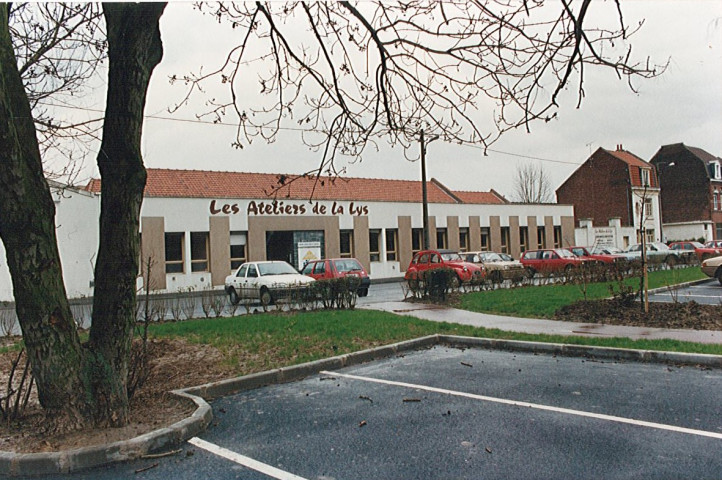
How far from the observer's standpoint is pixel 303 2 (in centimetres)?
684

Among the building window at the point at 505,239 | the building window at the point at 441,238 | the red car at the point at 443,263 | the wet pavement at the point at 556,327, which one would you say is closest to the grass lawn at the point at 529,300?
the wet pavement at the point at 556,327

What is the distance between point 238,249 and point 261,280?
40.4 feet

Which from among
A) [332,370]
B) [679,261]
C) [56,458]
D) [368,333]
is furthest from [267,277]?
[679,261]

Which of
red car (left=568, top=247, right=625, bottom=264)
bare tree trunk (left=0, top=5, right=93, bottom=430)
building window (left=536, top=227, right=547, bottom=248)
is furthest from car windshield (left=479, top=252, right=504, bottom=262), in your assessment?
bare tree trunk (left=0, top=5, right=93, bottom=430)

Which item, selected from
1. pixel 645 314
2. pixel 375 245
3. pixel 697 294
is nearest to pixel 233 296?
pixel 645 314

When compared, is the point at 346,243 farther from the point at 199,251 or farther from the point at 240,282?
→ the point at 240,282

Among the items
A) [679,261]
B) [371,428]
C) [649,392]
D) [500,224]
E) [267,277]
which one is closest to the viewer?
[371,428]

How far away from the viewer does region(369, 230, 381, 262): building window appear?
38562mm

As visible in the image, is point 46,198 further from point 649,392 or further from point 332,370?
point 649,392

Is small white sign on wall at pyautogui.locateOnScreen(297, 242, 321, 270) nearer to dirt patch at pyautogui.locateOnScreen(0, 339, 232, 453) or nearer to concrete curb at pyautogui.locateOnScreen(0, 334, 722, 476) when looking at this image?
concrete curb at pyautogui.locateOnScreen(0, 334, 722, 476)

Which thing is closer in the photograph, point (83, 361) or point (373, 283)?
point (83, 361)

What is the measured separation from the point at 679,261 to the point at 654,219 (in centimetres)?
2928

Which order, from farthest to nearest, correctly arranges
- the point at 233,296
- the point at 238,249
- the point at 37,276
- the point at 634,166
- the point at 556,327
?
the point at 634,166 → the point at 238,249 → the point at 233,296 → the point at 556,327 → the point at 37,276

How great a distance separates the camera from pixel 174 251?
3105cm
